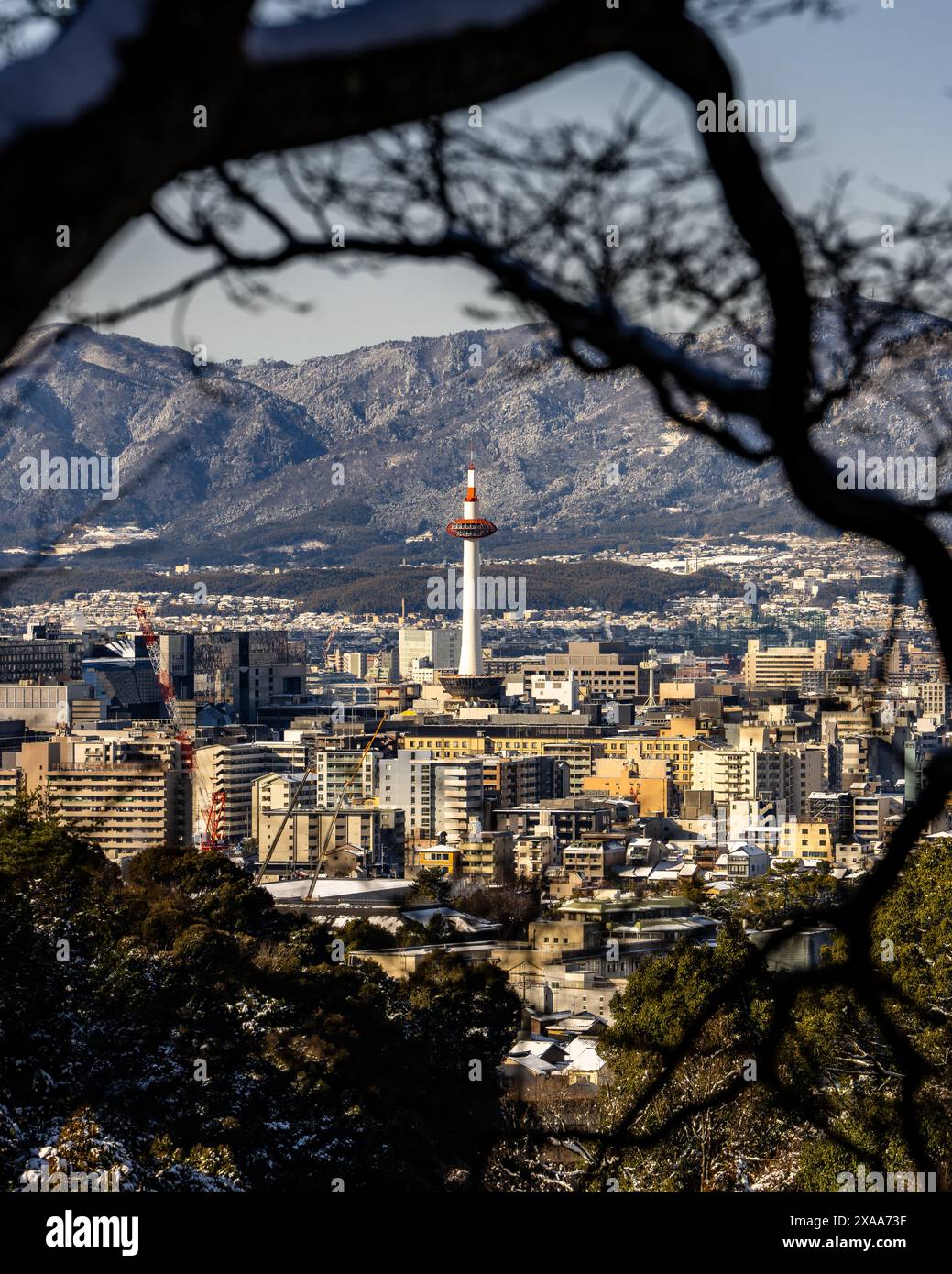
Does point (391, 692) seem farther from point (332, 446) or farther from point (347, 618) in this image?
point (332, 446)

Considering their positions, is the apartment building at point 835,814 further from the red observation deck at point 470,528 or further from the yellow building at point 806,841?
the red observation deck at point 470,528

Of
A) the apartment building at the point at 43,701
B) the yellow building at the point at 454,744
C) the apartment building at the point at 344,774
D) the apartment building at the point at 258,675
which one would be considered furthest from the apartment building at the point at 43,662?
the apartment building at the point at 344,774

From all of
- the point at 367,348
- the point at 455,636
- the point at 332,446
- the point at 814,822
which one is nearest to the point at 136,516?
the point at 455,636

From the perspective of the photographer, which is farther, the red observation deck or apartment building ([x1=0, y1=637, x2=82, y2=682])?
the red observation deck

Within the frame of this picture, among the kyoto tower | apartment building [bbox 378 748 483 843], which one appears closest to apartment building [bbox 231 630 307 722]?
the kyoto tower

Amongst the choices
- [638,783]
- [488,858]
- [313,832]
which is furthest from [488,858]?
[638,783]

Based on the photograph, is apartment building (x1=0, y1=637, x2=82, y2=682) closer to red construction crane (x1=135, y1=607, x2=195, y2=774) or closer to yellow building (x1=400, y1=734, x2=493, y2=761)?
red construction crane (x1=135, y1=607, x2=195, y2=774)

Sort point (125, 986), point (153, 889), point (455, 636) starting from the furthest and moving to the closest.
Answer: point (455, 636) → point (153, 889) → point (125, 986)

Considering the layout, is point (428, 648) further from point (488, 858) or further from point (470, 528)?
point (488, 858)
